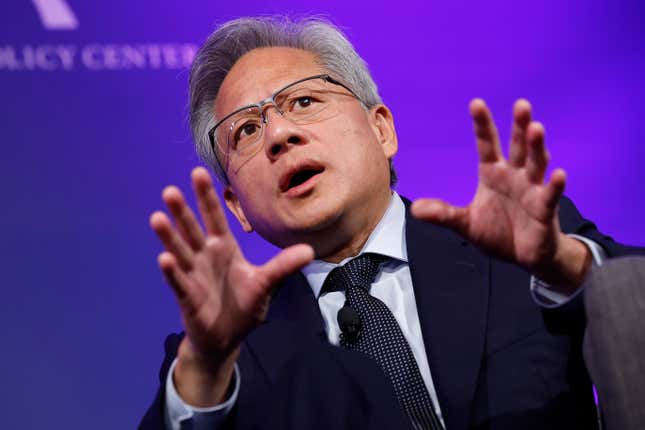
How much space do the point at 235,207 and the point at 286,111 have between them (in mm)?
363

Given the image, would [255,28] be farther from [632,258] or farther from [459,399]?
[632,258]

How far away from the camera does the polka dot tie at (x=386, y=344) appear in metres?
1.44

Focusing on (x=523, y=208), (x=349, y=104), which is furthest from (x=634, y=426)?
(x=349, y=104)

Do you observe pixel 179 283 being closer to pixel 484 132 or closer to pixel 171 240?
pixel 171 240

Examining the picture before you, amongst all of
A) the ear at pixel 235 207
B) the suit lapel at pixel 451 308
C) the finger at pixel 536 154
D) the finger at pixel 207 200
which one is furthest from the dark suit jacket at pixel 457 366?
the ear at pixel 235 207

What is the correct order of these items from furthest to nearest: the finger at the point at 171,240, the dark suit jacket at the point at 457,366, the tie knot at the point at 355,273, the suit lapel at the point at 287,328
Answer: the tie knot at the point at 355,273, the suit lapel at the point at 287,328, the dark suit jacket at the point at 457,366, the finger at the point at 171,240

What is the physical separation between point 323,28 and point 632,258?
1.30 metres

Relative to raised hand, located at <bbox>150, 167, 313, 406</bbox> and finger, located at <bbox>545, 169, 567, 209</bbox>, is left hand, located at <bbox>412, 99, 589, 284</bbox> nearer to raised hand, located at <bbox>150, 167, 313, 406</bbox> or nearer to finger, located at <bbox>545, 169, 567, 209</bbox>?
finger, located at <bbox>545, 169, 567, 209</bbox>

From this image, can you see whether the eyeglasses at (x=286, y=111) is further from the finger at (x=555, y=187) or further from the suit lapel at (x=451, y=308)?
the finger at (x=555, y=187)

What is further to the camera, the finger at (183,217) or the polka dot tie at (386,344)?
the polka dot tie at (386,344)

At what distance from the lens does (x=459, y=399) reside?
1380 mm

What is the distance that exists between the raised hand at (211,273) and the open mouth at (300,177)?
0.62 m

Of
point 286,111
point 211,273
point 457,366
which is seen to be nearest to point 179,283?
point 211,273

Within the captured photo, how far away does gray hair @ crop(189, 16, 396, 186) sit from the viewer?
2.04 m
